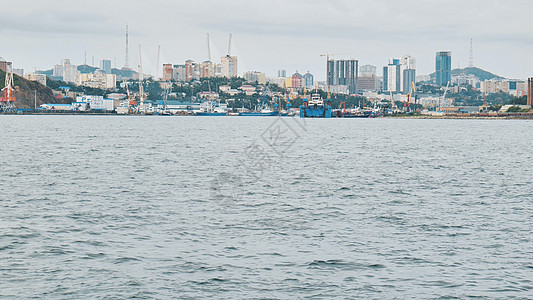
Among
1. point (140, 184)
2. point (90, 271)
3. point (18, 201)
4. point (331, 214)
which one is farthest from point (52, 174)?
point (90, 271)

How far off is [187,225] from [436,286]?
12963 mm

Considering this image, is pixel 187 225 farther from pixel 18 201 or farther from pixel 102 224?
pixel 18 201

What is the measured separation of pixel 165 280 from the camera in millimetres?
21000

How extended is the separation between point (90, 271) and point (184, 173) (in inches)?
1220

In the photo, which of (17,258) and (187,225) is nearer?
(17,258)

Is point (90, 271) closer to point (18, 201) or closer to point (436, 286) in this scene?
point (436, 286)

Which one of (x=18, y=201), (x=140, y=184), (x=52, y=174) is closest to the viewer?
(x=18, y=201)

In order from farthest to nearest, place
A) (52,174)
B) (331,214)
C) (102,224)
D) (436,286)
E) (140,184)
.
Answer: (52,174)
(140,184)
(331,214)
(102,224)
(436,286)

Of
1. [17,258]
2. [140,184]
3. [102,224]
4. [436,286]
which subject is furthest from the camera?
[140,184]

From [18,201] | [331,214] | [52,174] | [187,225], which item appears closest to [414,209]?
[331,214]

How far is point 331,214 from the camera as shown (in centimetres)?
3325

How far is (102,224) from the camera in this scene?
2966 cm

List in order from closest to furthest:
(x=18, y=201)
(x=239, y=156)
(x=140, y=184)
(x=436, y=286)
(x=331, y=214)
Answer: (x=436, y=286) → (x=331, y=214) → (x=18, y=201) → (x=140, y=184) → (x=239, y=156)

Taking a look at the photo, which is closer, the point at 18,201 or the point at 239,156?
the point at 18,201
